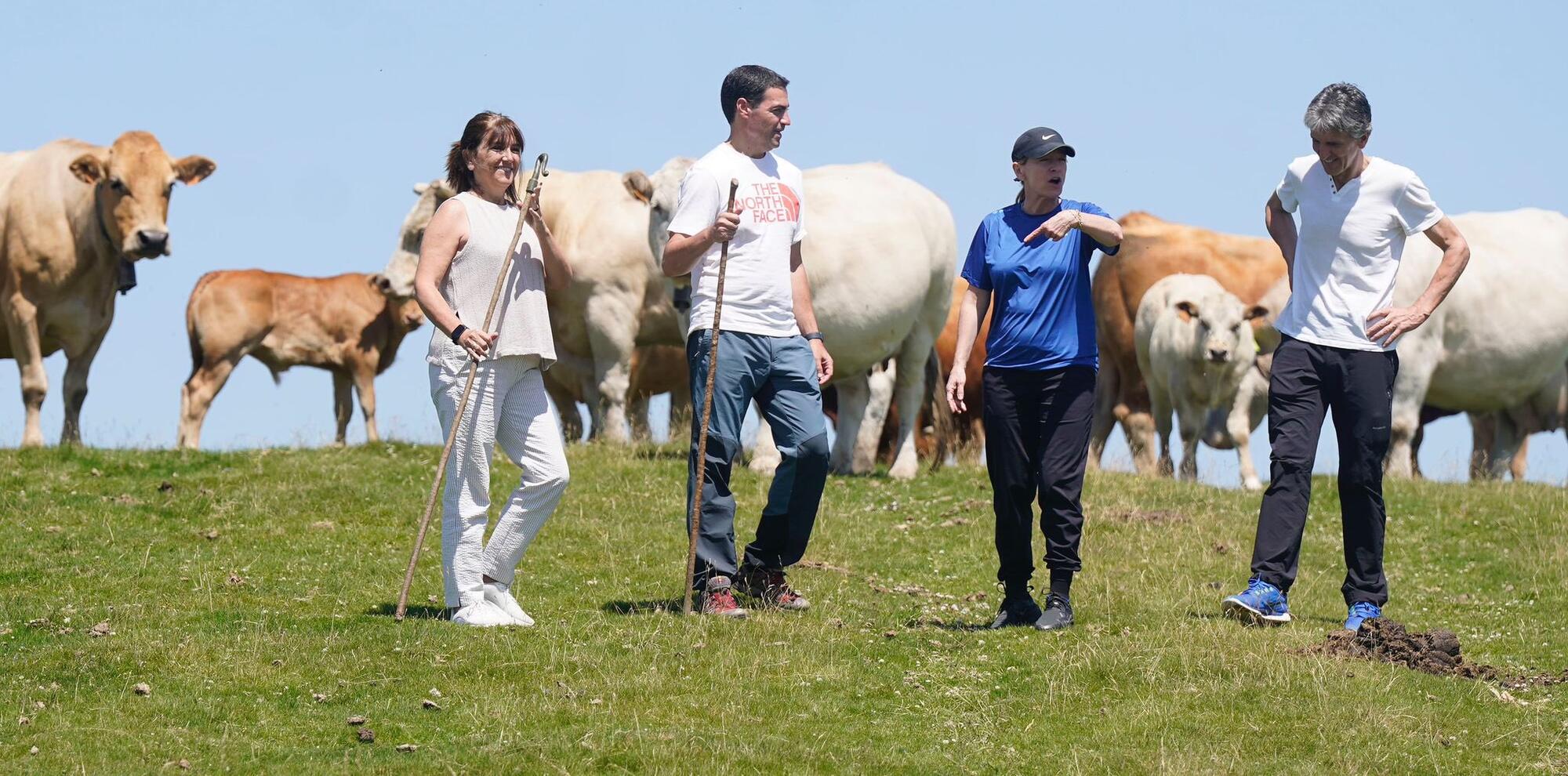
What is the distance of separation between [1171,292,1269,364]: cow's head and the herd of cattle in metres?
0.02

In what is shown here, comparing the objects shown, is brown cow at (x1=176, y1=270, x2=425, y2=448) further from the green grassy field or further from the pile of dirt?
the pile of dirt

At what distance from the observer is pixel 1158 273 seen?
69.8 feet

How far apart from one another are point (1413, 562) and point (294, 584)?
6982 mm

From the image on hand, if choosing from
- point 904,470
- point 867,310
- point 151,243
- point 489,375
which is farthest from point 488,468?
point 151,243

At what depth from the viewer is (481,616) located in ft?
28.9

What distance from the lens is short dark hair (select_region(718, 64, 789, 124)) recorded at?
9.18m

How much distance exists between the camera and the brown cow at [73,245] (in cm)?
1697

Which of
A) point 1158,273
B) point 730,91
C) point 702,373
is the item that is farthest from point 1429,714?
point 1158,273

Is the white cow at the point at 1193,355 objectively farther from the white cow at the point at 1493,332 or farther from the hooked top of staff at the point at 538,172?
the hooked top of staff at the point at 538,172

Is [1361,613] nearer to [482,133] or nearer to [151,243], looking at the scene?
[482,133]

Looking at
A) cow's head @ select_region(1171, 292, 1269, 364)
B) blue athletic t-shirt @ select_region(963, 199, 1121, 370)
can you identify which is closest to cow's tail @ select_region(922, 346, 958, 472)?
cow's head @ select_region(1171, 292, 1269, 364)

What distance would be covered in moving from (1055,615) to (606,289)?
32.0 ft

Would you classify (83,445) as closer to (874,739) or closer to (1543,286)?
(874,739)

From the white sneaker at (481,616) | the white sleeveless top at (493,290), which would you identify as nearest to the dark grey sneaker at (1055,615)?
the white sneaker at (481,616)
